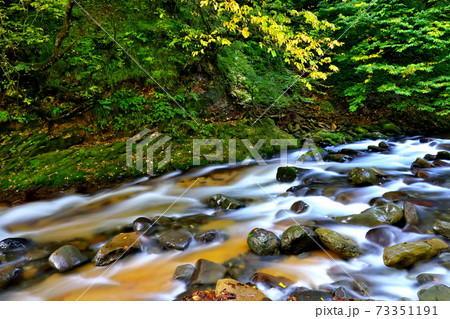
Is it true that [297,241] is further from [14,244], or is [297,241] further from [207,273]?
[14,244]

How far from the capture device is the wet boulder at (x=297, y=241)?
134 inches

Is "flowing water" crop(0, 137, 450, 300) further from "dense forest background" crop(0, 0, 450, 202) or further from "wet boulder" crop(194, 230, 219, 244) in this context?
"dense forest background" crop(0, 0, 450, 202)

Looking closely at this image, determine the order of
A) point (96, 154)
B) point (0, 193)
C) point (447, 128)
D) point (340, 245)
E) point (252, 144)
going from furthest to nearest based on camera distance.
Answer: point (447, 128) → point (252, 144) → point (96, 154) → point (0, 193) → point (340, 245)

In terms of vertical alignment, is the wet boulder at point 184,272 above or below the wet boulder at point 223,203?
below

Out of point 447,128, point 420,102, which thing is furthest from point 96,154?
point 447,128

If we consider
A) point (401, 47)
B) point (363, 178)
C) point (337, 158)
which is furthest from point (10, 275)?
point (401, 47)

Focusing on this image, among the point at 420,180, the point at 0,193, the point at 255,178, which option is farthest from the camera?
the point at 255,178

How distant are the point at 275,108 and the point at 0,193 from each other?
28.9ft

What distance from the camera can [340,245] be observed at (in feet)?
10.9

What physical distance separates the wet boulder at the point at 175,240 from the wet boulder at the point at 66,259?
3.68 ft

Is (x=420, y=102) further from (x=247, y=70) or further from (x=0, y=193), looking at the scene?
(x=0, y=193)

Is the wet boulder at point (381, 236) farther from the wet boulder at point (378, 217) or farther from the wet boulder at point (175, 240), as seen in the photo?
the wet boulder at point (175, 240)

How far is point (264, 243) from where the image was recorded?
11.5 feet

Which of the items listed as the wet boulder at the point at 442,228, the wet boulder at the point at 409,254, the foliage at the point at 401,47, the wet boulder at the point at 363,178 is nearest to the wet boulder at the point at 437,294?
the wet boulder at the point at 409,254
